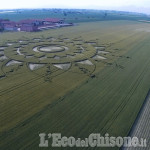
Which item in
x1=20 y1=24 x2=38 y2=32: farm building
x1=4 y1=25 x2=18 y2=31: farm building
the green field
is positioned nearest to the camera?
the green field

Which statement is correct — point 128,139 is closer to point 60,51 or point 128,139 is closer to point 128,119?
point 128,119

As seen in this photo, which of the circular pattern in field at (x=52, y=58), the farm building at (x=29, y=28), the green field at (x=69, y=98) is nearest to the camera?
the green field at (x=69, y=98)

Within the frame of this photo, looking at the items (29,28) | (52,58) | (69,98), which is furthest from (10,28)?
(69,98)

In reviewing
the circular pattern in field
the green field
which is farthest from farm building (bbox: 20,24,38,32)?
the green field

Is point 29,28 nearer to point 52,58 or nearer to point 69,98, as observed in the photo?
point 52,58

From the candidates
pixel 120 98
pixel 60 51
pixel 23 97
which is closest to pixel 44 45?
pixel 60 51

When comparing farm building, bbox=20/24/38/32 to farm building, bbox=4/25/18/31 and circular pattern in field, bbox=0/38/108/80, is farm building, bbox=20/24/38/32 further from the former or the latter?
circular pattern in field, bbox=0/38/108/80

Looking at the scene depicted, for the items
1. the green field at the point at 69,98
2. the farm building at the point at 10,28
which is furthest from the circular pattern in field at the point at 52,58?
the farm building at the point at 10,28

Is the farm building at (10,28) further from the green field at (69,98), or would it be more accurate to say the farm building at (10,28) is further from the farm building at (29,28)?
the green field at (69,98)

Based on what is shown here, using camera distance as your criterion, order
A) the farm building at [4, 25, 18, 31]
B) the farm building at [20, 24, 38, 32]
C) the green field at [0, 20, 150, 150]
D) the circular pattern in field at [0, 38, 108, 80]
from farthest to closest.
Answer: the farm building at [4, 25, 18, 31], the farm building at [20, 24, 38, 32], the circular pattern in field at [0, 38, 108, 80], the green field at [0, 20, 150, 150]

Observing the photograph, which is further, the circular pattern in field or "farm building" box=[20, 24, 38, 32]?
"farm building" box=[20, 24, 38, 32]

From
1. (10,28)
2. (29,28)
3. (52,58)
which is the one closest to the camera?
(52,58)
